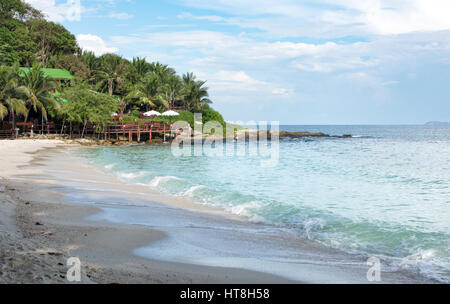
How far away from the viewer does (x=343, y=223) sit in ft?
27.4

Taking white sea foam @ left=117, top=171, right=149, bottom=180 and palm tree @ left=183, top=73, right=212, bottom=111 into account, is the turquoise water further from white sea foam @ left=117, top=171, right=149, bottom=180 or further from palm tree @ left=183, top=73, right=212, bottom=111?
palm tree @ left=183, top=73, right=212, bottom=111

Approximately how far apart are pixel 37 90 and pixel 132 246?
105 ft

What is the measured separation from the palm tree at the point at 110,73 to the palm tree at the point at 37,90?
13.5 meters

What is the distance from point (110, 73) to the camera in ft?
158

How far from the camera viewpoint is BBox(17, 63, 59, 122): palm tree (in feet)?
106

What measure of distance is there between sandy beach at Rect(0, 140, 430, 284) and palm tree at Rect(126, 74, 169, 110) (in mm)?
39533

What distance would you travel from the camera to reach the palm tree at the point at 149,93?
4766cm

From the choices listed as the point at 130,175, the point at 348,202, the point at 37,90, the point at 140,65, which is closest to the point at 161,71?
the point at 140,65

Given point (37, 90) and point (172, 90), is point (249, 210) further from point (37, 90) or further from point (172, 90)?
point (172, 90)

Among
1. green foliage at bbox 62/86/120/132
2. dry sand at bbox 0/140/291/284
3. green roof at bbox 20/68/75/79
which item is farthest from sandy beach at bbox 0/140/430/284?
green roof at bbox 20/68/75/79

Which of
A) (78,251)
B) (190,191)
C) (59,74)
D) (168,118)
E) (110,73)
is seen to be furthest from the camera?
(110,73)

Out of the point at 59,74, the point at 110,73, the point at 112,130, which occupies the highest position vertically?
the point at 110,73
